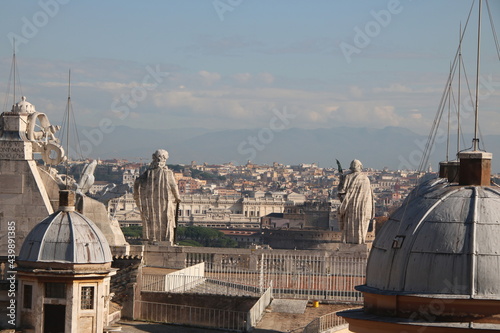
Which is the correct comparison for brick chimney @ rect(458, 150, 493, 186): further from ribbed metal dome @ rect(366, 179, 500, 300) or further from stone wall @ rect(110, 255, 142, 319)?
stone wall @ rect(110, 255, 142, 319)

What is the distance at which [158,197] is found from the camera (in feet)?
83.6

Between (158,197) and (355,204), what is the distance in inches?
166

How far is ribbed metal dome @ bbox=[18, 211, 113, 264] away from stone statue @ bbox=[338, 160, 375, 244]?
10.2 meters

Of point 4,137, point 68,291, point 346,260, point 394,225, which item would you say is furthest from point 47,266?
point 346,260

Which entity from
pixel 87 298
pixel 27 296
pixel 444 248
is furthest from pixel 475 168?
pixel 27 296

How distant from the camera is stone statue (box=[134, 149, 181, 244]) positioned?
25.5m

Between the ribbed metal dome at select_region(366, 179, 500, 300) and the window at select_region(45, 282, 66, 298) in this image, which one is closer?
the ribbed metal dome at select_region(366, 179, 500, 300)

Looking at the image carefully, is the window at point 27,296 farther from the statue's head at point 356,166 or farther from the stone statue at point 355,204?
the statue's head at point 356,166

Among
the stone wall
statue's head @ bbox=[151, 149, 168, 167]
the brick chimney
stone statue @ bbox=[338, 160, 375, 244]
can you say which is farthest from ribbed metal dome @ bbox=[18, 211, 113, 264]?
stone statue @ bbox=[338, 160, 375, 244]

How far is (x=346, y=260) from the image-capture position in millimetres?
24078

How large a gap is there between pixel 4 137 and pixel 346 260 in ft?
25.1

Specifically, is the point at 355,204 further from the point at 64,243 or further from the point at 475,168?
the point at 475,168

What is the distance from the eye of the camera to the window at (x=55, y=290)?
15719mm

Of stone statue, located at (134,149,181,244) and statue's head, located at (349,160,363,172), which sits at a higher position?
statue's head, located at (349,160,363,172)
